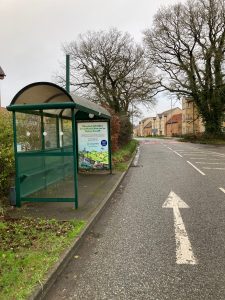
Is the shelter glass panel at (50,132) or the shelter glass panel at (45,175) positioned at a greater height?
the shelter glass panel at (50,132)

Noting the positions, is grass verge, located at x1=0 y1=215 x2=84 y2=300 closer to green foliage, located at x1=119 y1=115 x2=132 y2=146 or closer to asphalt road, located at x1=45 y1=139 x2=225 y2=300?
asphalt road, located at x1=45 y1=139 x2=225 y2=300

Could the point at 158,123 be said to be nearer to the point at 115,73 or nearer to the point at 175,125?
the point at 175,125

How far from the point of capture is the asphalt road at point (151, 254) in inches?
149

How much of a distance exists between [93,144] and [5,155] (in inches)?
210

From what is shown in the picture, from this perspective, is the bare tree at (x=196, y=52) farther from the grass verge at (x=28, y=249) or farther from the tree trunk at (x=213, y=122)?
the grass verge at (x=28, y=249)

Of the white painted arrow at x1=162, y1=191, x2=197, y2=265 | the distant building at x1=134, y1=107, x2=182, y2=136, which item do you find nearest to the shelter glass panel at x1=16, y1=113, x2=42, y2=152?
the white painted arrow at x1=162, y1=191, x2=197, y2=265

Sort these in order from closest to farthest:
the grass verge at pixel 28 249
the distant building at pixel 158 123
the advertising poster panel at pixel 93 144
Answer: the grass verge at pixel 28 249 → the advertising poster panel at pixel 93 144 → the distant building at pixel 158 123

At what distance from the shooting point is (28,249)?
482 centimetres

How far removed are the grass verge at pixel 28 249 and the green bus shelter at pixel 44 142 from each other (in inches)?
52.7

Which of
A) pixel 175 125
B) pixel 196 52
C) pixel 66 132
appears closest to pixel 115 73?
pixel 196 52

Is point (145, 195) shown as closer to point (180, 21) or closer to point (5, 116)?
point (5, 116)

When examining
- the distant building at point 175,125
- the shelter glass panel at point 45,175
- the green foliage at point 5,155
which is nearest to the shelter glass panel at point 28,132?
the shelter glass panel at point 45,175

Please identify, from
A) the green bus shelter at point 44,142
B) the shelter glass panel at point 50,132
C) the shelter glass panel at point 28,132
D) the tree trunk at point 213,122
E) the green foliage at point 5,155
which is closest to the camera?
the green bus shelter at point 44,142

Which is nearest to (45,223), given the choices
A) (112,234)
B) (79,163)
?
(112,234)
